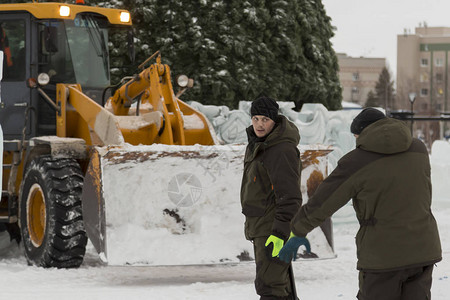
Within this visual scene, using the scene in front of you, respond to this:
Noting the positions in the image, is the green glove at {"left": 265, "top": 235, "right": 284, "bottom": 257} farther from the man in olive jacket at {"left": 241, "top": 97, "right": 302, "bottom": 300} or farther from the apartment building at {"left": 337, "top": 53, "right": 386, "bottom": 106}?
the apartment building at {"left": 337, "top": 53, "right": 386, "bottom": 106}

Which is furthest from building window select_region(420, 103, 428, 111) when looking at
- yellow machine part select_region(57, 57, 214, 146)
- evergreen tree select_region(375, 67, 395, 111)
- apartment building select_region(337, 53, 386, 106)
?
yellow machine part select_region(57, 57, 214, 146)

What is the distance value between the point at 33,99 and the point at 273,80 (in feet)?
30.6

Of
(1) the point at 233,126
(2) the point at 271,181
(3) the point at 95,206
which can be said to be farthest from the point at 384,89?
(2) the point at 271,181

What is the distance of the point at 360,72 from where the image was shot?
106m

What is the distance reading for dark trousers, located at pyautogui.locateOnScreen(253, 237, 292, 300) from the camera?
206 inches

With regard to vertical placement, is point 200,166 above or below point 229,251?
above

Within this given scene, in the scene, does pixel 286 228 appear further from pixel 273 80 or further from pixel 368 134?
pixel 273 80

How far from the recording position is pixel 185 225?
7855 mm

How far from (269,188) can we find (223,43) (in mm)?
13306

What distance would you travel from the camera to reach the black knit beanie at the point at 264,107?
531 cm

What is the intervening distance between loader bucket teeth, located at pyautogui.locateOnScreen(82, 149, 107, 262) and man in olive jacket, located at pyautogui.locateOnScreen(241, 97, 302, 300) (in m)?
2.59

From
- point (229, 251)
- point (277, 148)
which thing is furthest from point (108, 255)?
→ point (277, 148)

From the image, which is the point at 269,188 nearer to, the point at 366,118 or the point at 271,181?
the point at 271,181

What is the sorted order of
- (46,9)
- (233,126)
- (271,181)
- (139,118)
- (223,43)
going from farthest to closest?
1. (223,43)
2. (233,126)
3. (46,9)
4. (139,118)
5. (271,181)
